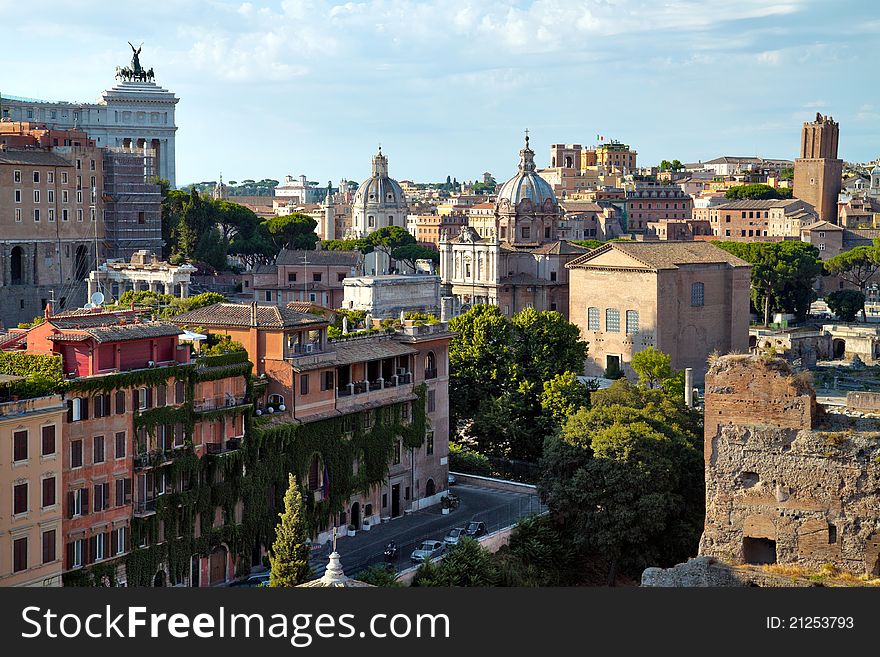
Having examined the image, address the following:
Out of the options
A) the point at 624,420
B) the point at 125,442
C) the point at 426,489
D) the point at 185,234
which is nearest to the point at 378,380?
the point at 426,489

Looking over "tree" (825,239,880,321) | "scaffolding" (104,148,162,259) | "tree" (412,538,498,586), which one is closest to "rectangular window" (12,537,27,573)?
"tree" (412,538,498,586)

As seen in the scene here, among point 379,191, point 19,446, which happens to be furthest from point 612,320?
point 379,191

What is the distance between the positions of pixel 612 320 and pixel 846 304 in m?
23.8

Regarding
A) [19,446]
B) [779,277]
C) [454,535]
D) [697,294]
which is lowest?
[454,535]

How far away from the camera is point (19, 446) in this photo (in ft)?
87.6

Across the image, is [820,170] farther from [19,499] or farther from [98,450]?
[19,499]

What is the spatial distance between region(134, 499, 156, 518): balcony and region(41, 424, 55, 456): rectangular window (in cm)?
287

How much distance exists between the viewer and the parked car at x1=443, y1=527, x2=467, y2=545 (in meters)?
34.0

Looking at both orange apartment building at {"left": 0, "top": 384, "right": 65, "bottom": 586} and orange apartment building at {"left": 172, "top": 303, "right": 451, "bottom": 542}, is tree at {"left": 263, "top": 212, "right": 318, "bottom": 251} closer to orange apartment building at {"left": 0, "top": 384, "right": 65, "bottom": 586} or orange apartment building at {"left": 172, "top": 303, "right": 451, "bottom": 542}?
orange apartment building at {"left": 172, "top": 303, "right": 451, "bottom": 542}

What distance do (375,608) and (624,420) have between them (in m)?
20.9

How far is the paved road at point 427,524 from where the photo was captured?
33.3 meters

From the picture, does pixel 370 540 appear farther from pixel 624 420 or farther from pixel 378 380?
pixel 624 420

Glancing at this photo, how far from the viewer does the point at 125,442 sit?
29.5m

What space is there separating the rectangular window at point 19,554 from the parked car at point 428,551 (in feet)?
29.8
